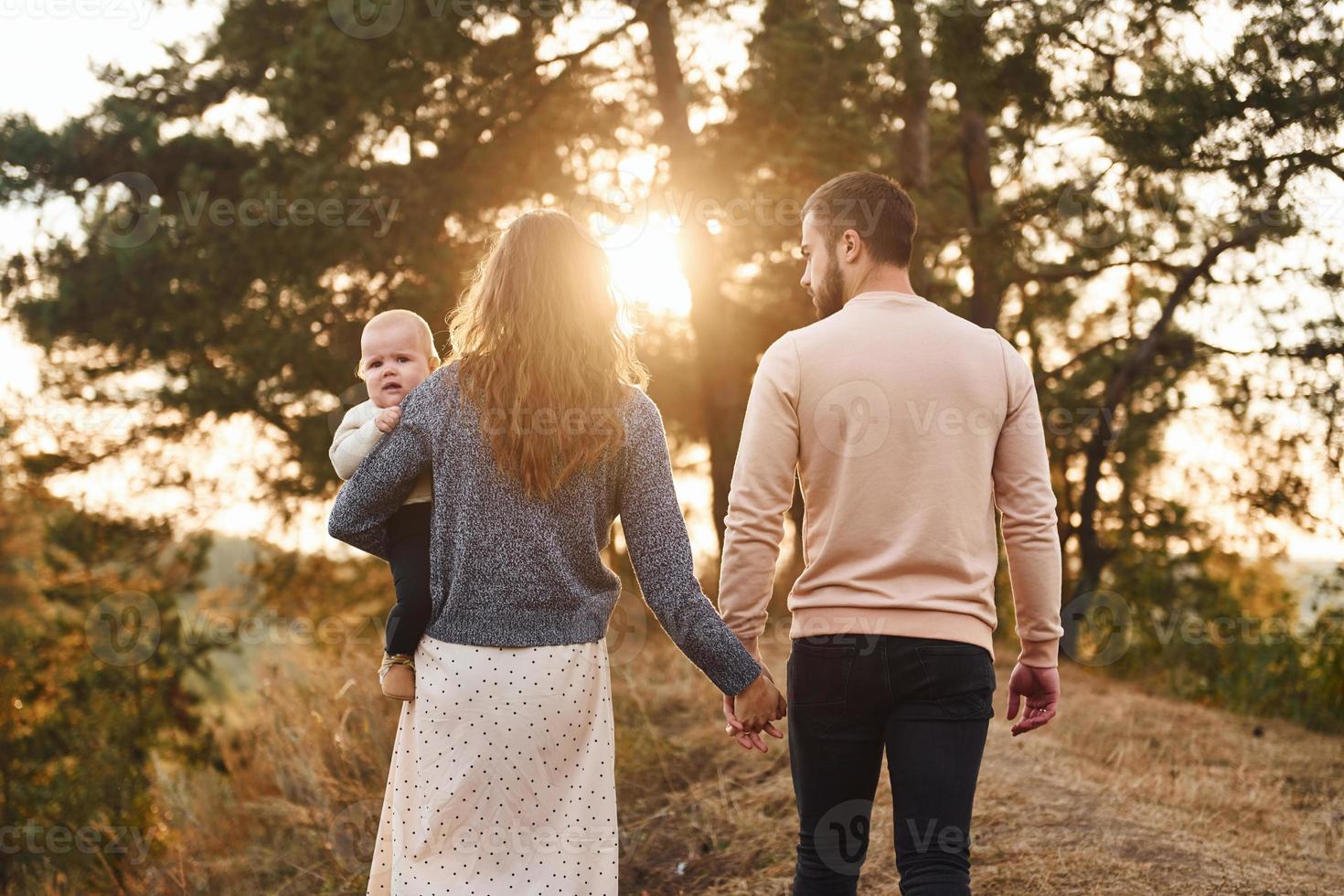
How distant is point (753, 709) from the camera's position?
2.56 meters

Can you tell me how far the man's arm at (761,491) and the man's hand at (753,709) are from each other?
9 cm

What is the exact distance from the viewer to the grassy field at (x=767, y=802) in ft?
13.5

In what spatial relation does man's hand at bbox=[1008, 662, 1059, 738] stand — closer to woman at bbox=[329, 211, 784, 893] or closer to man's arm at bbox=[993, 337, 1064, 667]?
man's arm at bbox=[993, 337, 1064, 667]

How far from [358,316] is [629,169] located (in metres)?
3.54

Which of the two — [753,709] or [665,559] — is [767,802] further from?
[665,559]

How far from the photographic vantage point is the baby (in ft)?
8.03

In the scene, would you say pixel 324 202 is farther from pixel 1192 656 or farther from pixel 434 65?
pixel 1192 656

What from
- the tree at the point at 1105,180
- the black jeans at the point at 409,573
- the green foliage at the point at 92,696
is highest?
the tree at the point at 1105,180

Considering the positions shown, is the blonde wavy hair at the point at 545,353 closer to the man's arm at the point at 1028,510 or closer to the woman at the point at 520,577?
the woman at the point at 520,577

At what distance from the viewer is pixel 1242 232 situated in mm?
8477

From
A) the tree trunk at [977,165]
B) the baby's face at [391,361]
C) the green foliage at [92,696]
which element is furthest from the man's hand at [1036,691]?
the green foliage at [92,696]

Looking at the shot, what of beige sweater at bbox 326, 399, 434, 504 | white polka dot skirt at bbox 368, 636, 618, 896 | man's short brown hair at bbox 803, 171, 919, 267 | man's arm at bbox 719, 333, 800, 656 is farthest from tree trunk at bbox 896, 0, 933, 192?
white polka dot skirt at bbox 368, 636, 618, 896

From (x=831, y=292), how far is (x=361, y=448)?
109cm

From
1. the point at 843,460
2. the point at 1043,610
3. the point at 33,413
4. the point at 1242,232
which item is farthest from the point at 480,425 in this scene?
the point at 33,413
